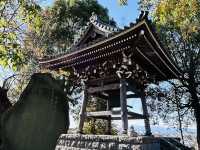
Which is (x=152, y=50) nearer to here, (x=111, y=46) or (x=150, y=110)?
(x=111, y=46)

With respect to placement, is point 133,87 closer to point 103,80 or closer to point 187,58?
point 103,80

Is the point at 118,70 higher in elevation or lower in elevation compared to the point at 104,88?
higher

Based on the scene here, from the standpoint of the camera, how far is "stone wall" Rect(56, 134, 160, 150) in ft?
29.9

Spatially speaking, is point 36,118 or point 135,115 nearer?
point 36,118

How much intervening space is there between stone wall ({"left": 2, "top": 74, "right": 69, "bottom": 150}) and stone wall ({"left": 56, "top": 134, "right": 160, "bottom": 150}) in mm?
6668

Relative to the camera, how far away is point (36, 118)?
274 cm

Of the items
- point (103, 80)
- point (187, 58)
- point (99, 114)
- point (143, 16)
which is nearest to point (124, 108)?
point (99, 114)

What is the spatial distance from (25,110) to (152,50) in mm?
8971

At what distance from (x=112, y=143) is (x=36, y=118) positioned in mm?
7458

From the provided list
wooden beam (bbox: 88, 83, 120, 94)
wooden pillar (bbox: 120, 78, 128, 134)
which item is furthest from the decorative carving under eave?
wooden beam (bbox: 88, 83, 120, 94)

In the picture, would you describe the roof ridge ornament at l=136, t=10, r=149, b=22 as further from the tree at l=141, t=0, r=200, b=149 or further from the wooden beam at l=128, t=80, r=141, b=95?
the tree at l=141, t=0, r=200, b=149

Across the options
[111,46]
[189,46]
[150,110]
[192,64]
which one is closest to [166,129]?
[150,110]

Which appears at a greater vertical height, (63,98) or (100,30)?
(100,30)

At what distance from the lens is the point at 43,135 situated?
2.75m
